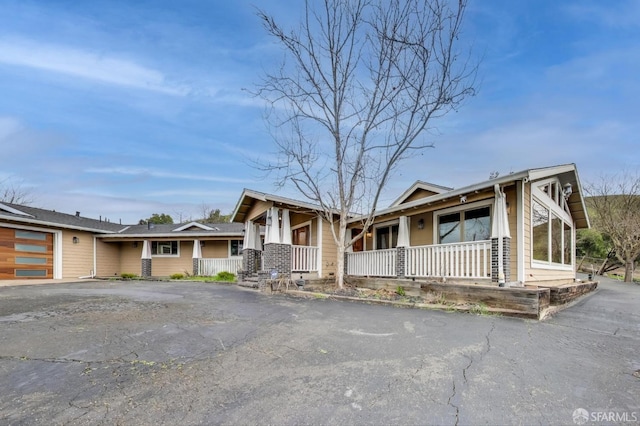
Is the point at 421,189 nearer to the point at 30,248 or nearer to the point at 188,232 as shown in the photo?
the point at 188,232

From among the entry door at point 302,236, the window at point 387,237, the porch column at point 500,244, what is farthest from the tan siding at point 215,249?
the porch column at point 500,244

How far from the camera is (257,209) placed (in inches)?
543

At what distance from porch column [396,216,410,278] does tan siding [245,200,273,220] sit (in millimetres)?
4724

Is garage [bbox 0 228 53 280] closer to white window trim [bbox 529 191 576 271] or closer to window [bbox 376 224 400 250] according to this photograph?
window [bbox 376 224 400 250]

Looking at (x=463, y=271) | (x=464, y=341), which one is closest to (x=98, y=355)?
(x=464, y=341)

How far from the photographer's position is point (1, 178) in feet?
92.9

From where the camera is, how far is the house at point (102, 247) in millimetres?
15375

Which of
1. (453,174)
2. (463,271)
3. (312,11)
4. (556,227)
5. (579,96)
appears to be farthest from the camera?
(453,174)

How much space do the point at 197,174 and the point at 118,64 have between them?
11.1 metres

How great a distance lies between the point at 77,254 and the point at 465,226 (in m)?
20.4

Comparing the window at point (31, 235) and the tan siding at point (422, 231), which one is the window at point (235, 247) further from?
the tan siding at point (422, 231)

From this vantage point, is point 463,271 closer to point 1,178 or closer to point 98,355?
point 98,355

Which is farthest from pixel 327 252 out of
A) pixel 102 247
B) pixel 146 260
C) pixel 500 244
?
pixel 102 247

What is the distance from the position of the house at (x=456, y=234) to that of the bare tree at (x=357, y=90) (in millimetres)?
1390
